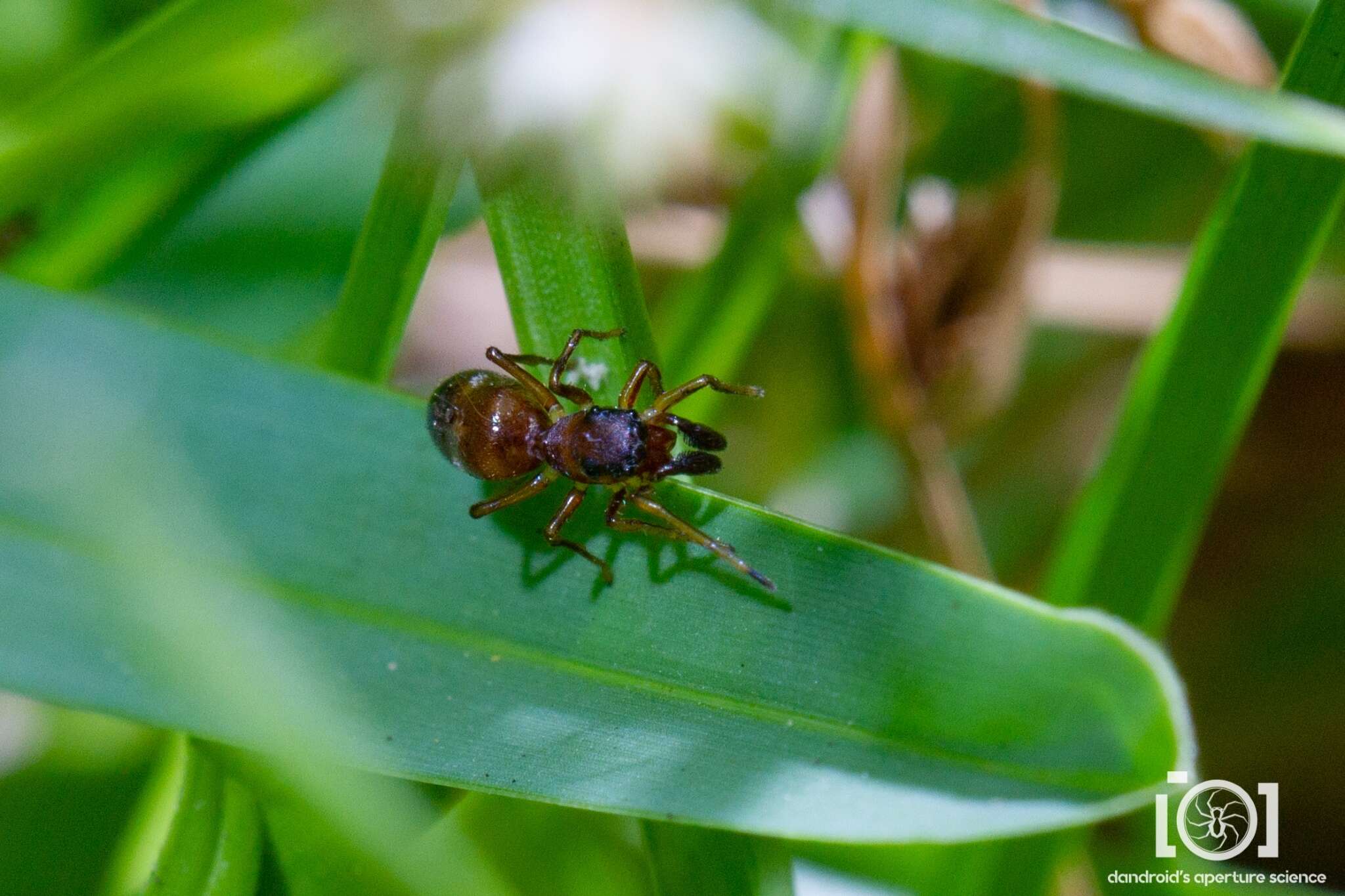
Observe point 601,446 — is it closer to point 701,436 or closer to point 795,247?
point 701,436

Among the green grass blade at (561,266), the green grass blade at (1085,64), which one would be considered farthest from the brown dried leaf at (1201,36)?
the green grass blade at (561,266)

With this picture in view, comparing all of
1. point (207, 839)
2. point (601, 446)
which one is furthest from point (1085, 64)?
point (207, 839)

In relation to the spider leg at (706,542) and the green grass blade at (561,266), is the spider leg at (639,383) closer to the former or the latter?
the green grass blade at (561,266)

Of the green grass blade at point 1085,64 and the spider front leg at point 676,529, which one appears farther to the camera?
the spider front leg at point 676,529

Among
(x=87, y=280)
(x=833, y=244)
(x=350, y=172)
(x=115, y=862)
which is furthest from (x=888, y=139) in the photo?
(x=115, y=862)

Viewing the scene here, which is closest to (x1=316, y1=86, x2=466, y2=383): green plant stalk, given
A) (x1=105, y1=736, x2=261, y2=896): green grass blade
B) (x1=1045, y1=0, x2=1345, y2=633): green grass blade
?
(x1=105, y1=736, x2=261, y2=896): green grass blade
